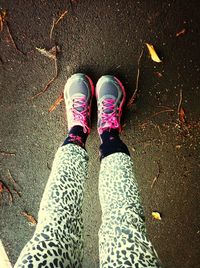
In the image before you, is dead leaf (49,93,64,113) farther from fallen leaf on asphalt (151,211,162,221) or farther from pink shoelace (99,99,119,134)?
fallen leaf on asphalt (151,211,162,221)

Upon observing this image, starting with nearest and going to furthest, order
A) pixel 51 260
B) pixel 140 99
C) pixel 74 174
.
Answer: pixel 51 260 → pixel 74 174 → pixel 140 99

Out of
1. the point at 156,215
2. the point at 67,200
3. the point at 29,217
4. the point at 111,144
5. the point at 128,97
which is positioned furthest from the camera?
the point at 29,217

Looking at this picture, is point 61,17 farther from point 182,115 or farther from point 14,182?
point 14,182

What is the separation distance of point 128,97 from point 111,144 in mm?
413

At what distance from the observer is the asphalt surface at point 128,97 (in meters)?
2.10

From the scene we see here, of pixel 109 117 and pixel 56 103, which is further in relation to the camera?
pixel 56 103

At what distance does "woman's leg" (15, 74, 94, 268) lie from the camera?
4.42ft

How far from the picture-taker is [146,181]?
2369 millimetres

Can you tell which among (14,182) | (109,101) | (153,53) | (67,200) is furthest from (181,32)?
(14,182)

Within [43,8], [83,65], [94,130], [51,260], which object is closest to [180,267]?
[94,130]

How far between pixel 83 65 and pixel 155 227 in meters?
1.34

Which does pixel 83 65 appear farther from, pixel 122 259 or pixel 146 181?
pixel 122 259

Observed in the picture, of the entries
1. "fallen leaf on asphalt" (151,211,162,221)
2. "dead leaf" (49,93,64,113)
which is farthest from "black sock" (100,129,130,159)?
"fallen leaf on asphalt" (151,211,162,221)

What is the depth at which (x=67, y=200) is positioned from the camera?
166cm
